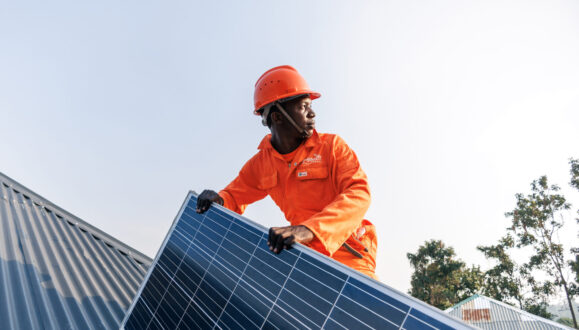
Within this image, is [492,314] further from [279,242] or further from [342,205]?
[279,242]

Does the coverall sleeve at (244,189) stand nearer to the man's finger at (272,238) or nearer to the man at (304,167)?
the man at (304,167)

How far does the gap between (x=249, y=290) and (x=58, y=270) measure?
13.4 ft

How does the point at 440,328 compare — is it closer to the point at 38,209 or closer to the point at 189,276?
the point at 189,276

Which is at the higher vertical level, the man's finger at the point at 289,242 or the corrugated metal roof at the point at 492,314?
the man's finger at the point at 289,242

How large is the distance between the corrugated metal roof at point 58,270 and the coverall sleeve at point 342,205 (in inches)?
122

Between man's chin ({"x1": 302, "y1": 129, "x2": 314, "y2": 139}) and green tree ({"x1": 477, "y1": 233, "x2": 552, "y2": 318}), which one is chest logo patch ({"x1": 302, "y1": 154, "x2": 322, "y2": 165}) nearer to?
man's chin ({"x1": 302, "y1": 129, "x2": 314, "y2": 139})

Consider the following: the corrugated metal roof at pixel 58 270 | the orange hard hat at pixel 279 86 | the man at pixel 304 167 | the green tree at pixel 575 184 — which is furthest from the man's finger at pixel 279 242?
the green tree at pixel 575 184

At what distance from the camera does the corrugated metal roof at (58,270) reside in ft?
11.5

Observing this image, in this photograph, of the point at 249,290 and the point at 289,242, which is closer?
the point at 289,242

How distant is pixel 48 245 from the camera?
18.2 ft

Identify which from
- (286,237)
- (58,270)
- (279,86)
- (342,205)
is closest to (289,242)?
(286,237)

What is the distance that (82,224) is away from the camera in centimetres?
753

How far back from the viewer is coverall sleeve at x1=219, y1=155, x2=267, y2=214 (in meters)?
3.96

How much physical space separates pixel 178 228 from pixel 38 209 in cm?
651
